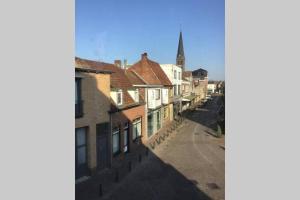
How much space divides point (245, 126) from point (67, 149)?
146 inches

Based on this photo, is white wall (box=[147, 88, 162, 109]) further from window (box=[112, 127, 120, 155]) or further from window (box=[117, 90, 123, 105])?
window (box=[112, 127, 120, 155])

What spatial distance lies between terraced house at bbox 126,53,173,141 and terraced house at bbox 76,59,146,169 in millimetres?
1744

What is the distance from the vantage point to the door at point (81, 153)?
1365 cm

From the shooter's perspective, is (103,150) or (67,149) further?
(103,150)

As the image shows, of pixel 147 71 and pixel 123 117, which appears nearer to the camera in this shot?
pixel 123 117

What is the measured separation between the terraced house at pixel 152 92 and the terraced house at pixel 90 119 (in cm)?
782

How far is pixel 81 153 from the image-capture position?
14.0 meters

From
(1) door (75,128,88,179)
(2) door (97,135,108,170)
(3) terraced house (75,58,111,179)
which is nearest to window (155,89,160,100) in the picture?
(3) terraced house (75,58,111,179)

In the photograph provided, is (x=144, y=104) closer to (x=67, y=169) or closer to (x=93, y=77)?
(x=93, y=77)

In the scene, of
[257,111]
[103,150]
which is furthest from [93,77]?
[257,111]

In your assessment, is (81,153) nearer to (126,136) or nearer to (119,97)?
(119,97)

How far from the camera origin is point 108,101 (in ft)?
51.2

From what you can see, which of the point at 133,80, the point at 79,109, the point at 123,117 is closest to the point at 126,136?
the point at 123,117

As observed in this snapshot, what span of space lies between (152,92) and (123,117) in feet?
26.1
